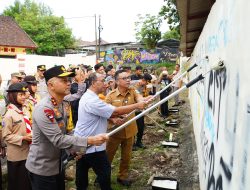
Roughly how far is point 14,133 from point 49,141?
4.26 feet

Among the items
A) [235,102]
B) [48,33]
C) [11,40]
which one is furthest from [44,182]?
[48,33]

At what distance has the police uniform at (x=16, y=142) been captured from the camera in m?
4.11

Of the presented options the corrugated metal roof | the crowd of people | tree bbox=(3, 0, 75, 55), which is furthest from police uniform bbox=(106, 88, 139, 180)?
tree bbox=(3, 0, 75, 55)

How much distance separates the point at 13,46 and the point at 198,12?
26.1 meters

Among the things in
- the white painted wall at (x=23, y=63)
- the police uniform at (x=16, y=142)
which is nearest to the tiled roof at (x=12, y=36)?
the white painted wall at (x=23, y=63)

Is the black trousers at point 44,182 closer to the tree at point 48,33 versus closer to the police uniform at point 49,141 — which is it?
the police uniform at point 49,141

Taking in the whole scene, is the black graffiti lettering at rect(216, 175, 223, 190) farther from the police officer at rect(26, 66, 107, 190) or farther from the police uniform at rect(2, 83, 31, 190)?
the police uniform at rect(2, 83, 31, 190)

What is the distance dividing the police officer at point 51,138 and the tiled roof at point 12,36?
26.6 metres

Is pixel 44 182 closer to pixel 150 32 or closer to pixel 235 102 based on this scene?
pixel 235 102

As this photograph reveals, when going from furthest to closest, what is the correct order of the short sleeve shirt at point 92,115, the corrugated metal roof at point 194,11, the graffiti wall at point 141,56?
the graffiti wall at point 141,56 < the corrugated metal roof at point 194,11 < the short sleeve shirt at point 92,115

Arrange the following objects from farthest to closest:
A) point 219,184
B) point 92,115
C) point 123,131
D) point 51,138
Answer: point 123,131 → point 92,115 → point 51,138 → point 219,184

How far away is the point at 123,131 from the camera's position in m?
5.06

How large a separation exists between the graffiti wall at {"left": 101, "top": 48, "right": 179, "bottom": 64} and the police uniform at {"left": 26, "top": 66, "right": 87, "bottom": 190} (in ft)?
98.9

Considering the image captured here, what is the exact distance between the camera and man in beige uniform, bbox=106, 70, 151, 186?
5.05 m
